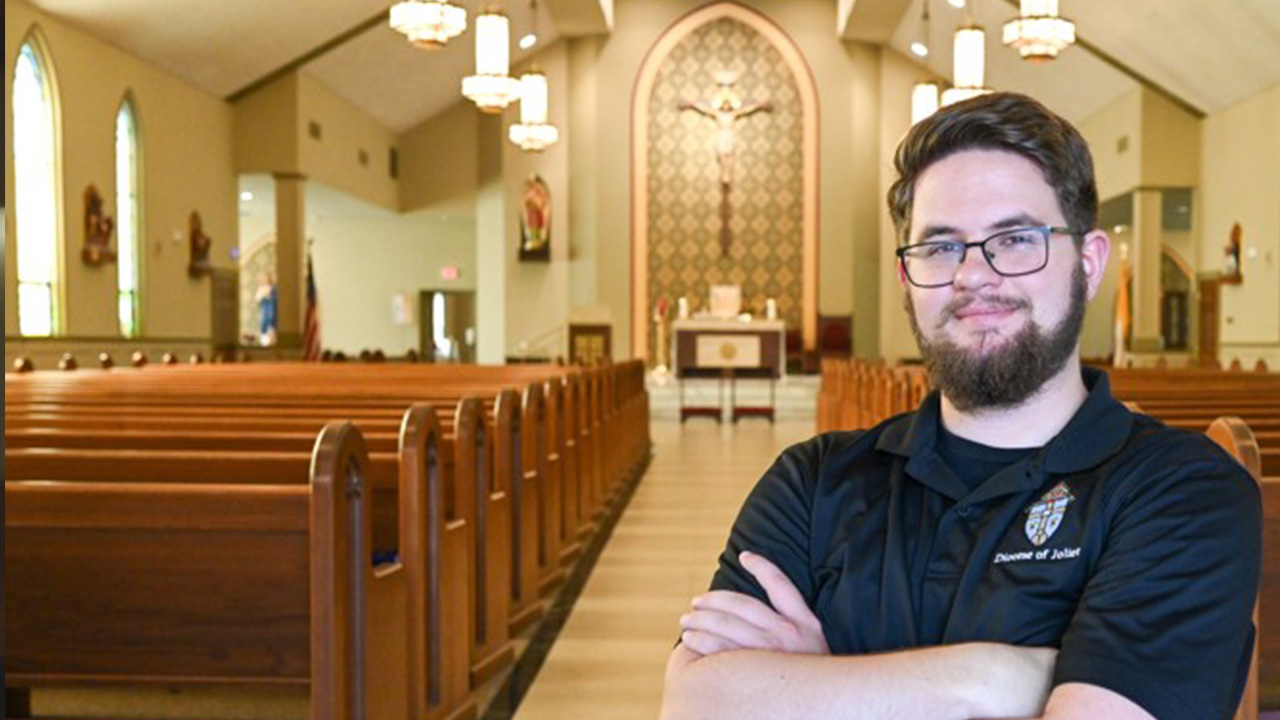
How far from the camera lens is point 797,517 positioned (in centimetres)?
155

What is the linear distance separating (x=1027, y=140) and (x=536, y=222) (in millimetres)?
16809

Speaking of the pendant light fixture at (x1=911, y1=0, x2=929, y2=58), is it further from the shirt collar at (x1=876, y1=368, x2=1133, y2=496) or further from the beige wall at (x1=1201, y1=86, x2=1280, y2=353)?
the shirt collar at (x1=876, y1=368, x2=1133, y2=496)

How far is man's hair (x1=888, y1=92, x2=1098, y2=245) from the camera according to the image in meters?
1.46

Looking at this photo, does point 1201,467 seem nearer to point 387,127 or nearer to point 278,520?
point 278,520

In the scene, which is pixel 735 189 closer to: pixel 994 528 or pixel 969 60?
pixel 969 60

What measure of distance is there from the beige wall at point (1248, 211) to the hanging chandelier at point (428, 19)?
8.26m

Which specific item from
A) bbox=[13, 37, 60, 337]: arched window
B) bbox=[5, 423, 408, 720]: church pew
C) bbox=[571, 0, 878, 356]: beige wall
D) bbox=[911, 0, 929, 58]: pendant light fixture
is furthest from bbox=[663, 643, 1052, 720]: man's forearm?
bbox=[571, 0, 878, 356]: beige wall

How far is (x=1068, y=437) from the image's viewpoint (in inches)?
56.5

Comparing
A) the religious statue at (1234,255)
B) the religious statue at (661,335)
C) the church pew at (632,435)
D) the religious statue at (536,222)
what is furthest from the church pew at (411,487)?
the religious statue at (536,222)

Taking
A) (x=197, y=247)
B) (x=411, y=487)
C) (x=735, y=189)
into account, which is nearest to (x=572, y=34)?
(x=735, y=189)

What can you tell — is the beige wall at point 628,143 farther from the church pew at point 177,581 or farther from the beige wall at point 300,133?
the church pew at point 177,581

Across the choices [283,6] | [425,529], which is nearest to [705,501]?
[425,529]

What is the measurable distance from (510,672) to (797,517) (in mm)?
2585

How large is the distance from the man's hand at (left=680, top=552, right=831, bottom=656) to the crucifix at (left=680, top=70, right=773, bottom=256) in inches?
663
